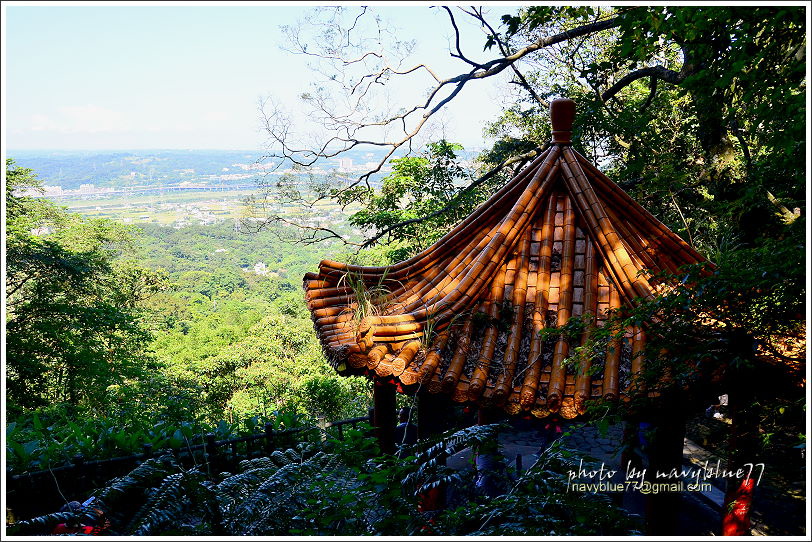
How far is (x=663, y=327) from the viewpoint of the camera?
3.20 metres

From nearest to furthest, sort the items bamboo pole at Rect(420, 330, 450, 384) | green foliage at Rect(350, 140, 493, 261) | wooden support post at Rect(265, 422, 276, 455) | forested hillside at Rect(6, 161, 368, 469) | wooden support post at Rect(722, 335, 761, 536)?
1. wooden support post at Rect(722, 335, 761, 536)
2. bamboo pole at Rect(420, 330, 450, 384)
3. wooden support post at Rect(265, 422, 276, 455)
4. forested hillside at Rect(6, 161, 368, 469)
5. green foliage at Rect(350, 140, 493, 261)

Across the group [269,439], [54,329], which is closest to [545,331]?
[269,439]

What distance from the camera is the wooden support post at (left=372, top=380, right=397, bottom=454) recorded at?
4512mm

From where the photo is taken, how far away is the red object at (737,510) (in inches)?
156

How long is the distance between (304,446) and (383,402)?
788 mm

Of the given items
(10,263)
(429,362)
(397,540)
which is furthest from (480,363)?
(10,263)

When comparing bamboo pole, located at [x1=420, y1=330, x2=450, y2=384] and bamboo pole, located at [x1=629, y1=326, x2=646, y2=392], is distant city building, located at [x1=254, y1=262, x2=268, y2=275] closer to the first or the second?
bamboo pole, located at [x1=420, y1=330, x2=450, y2=384]

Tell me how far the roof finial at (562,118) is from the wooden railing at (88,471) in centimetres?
357

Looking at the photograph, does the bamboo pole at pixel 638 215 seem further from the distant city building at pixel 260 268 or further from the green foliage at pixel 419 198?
the distant city building at pixel 260 268

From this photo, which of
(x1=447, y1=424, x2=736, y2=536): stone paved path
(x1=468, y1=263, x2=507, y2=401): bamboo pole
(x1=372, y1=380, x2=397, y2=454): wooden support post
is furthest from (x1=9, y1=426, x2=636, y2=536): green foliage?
(x1=447, y1=424, x2=736, y2=536): stone paved path

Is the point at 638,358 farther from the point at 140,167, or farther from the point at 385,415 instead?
the point at 140,167

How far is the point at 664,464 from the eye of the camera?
12.1 ft

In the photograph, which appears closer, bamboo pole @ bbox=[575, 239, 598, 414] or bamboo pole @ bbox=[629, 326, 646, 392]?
bamboo pole @ bbox=[629, 326, 646, 392]

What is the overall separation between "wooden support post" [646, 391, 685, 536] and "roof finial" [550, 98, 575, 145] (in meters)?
2.20
